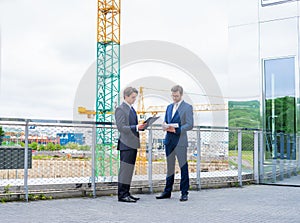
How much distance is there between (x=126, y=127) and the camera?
535 centimetres

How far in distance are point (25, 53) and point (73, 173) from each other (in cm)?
1236

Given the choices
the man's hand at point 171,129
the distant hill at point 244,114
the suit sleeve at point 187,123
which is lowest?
the man's hand at point 171,129

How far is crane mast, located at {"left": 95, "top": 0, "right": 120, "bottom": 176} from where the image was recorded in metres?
6.40

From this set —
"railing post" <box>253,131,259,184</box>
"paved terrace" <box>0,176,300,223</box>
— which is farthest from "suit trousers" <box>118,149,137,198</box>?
"railing post" <box>253,131,259,184</box>

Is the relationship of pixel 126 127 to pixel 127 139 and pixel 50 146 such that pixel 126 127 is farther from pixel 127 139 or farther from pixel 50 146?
pixel 50 146

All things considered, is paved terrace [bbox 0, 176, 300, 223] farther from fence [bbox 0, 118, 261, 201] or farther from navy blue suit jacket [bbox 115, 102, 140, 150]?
navy blue suit jacket [bbox 115, 102, 140, 150]

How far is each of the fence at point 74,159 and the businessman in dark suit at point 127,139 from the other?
565 millimetres

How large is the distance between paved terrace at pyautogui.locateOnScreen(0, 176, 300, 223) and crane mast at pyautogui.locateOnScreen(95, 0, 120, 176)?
973 mm

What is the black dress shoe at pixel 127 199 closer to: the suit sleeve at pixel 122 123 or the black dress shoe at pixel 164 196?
the black dress shoe at pixel 164 196

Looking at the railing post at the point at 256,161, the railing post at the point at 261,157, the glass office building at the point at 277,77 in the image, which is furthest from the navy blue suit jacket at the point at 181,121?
the glass office building at the point at 277,77

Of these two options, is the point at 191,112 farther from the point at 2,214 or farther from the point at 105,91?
the point at 105,91

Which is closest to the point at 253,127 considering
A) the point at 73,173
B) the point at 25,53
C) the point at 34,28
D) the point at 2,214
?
the point at 73,173

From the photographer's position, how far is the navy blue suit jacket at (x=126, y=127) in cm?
538

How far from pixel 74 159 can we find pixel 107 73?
2493cm
